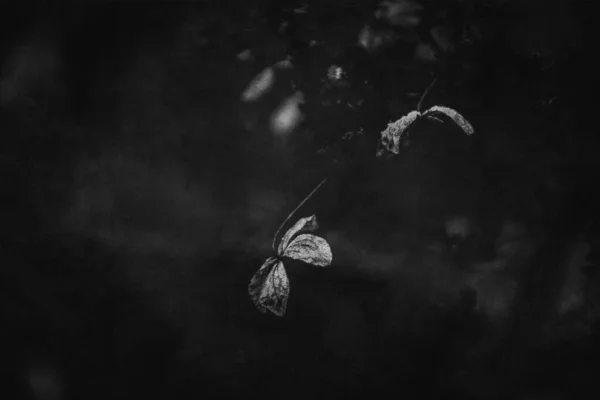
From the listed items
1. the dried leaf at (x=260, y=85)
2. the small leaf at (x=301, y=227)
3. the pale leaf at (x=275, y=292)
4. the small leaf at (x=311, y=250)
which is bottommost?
the pale leaf at (x=275, y=292)

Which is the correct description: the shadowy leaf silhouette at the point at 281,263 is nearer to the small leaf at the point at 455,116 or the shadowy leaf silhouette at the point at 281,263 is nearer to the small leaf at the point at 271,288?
the small leaf at the point at 271,288

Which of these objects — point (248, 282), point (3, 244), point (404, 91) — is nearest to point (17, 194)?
point (3, 244)

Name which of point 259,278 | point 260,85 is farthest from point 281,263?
point 260,85

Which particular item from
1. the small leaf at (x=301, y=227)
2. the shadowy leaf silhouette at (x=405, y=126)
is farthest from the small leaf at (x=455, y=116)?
the small leaf at (x=301, y=227)

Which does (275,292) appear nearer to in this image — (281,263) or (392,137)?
→ (281,263)

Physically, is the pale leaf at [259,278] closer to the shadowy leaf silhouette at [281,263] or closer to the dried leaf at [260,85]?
the shadowy leaf silhouette at [281,263]

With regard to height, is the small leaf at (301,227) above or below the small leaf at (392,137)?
below
